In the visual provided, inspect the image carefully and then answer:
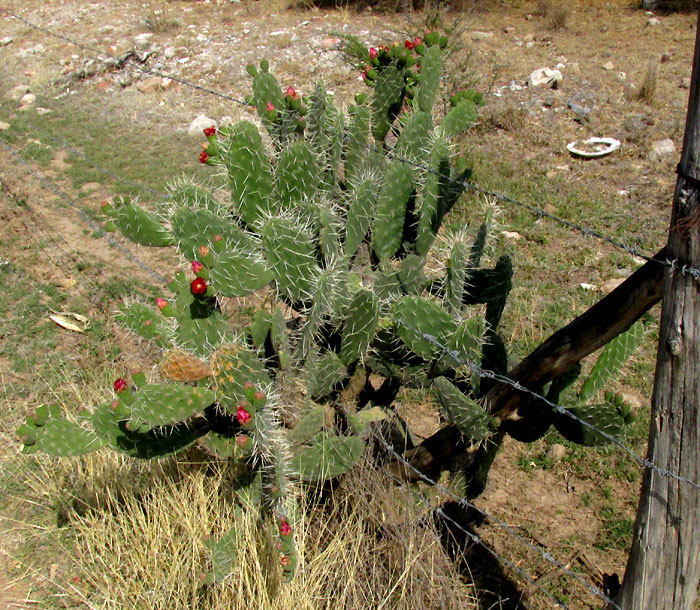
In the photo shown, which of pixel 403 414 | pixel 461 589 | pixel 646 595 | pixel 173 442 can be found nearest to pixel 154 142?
pixel 403 414

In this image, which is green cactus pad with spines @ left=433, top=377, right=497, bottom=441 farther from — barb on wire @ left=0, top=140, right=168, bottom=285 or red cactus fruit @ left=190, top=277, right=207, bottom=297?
barb on wire @ left=0, top=140, right=168, bottom=285

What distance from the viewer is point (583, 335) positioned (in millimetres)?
2057

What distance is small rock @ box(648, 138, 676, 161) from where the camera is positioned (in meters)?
6.45

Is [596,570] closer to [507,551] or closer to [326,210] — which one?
[507,551]

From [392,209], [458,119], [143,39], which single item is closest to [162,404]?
[392,209]

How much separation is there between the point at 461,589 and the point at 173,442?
1.27 metres

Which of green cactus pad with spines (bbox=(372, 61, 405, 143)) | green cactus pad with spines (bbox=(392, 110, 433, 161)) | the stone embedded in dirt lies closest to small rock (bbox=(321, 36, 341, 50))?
the stone embedded in dirt

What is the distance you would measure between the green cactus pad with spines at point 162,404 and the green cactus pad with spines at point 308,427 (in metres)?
0.60

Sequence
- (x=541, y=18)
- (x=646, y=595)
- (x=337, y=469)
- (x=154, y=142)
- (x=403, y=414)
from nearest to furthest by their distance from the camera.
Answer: (x=646, y=595)
(x=337, y=469)
(x=403, y=414)
(x=154, y=142)
(x=541, y=18)

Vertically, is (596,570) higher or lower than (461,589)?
lower

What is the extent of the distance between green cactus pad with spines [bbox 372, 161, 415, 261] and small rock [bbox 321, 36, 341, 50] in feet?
23.7

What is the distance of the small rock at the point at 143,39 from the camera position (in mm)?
10422

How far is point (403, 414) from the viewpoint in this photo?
4074 millimetres

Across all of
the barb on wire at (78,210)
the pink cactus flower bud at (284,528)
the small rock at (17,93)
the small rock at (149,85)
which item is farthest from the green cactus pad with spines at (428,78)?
the small rock at (17,93)
